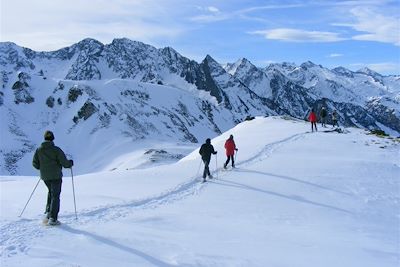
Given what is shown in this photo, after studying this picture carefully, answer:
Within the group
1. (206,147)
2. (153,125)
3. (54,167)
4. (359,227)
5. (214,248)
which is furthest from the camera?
(153,125)

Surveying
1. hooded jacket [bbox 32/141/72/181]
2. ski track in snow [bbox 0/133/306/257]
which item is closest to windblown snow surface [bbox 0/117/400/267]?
ski track in snow [bbox 0/133/306/257]

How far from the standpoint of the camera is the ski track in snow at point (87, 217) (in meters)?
12.5

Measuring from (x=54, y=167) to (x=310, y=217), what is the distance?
9.49 meters

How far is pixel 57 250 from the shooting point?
1209 cm

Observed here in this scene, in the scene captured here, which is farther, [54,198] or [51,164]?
[51,164]

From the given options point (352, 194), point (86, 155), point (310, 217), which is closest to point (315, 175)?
point (352, 194)

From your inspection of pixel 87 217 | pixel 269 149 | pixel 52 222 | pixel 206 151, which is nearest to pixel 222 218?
pixel 87 217

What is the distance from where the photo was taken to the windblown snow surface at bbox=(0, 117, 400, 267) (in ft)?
40.5

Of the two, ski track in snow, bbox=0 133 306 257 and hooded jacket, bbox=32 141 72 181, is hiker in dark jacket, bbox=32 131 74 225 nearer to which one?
hooded jacket, bbox=32 141 72 181

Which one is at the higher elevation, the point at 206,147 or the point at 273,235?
the point at 206,147

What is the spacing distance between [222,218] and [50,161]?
618 centimetres

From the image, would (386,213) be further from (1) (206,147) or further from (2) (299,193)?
(1) (206,147)

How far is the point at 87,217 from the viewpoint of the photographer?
1587 cm

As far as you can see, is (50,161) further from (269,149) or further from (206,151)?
(269,149)
